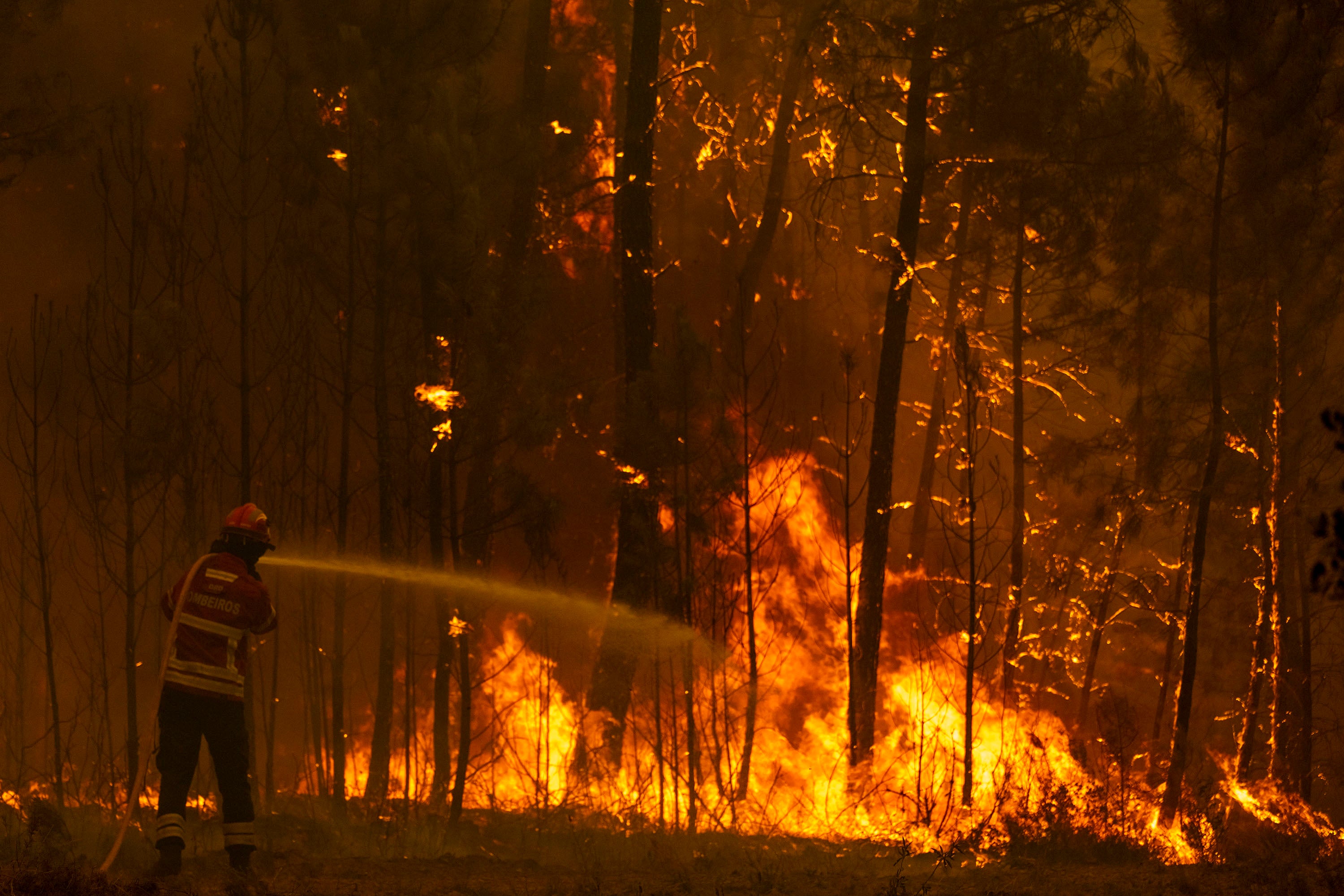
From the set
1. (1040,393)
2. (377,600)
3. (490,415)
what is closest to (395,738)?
(377,600)

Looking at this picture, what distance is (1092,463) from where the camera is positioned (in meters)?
20.1

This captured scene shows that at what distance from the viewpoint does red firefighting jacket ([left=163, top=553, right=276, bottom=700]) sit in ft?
22.3

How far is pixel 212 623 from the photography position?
22.4ft

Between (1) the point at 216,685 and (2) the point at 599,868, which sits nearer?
(1) the point at 216,685

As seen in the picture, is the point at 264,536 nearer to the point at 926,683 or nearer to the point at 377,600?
the point at 377,600

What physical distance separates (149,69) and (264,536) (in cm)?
1300

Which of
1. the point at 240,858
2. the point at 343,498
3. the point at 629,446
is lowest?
the point at 240,858

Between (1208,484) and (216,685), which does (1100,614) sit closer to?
(1208,484)

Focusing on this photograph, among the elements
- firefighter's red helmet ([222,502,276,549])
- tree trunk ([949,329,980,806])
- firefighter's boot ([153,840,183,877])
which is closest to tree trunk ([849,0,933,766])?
tree trunk ([949,329,980,806])

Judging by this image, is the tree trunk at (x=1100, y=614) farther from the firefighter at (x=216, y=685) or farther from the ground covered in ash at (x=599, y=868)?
the firefighter at (x=216, y=685)

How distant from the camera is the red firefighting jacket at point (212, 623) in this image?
680 cm

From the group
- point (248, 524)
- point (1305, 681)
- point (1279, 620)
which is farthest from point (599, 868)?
point (1305, 681)

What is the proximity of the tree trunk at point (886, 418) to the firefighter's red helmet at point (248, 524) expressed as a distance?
746cm

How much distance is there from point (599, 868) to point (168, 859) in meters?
2.63
